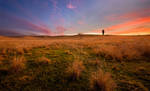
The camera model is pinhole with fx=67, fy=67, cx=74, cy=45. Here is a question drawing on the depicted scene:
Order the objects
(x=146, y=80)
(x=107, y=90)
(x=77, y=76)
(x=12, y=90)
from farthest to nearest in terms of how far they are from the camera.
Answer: (x=77, y=76) < (x=146, y=80) < (x=12, y=90) < (x=107, y=90)

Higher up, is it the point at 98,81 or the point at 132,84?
the point at 98,81

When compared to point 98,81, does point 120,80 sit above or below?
below

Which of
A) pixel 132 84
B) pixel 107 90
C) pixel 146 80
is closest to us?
pixel 107 90

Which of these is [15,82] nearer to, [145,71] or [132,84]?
[132,84]

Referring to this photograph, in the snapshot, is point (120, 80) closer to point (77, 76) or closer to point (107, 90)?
point (107, 90)

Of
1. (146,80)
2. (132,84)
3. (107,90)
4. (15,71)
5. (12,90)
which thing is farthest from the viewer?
(15,71)

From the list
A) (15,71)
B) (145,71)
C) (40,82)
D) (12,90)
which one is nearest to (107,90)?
(40,82)

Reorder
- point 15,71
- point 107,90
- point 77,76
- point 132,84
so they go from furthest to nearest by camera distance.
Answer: point 15,71
point 77,76
point 132,84
point 107,90

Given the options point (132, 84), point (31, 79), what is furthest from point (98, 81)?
point (31, 79)

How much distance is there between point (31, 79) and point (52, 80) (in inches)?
28.3

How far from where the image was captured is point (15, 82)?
6.90 ft

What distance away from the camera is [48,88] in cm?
188

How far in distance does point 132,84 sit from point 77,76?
1681mm

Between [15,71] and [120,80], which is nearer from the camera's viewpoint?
[120,80]
